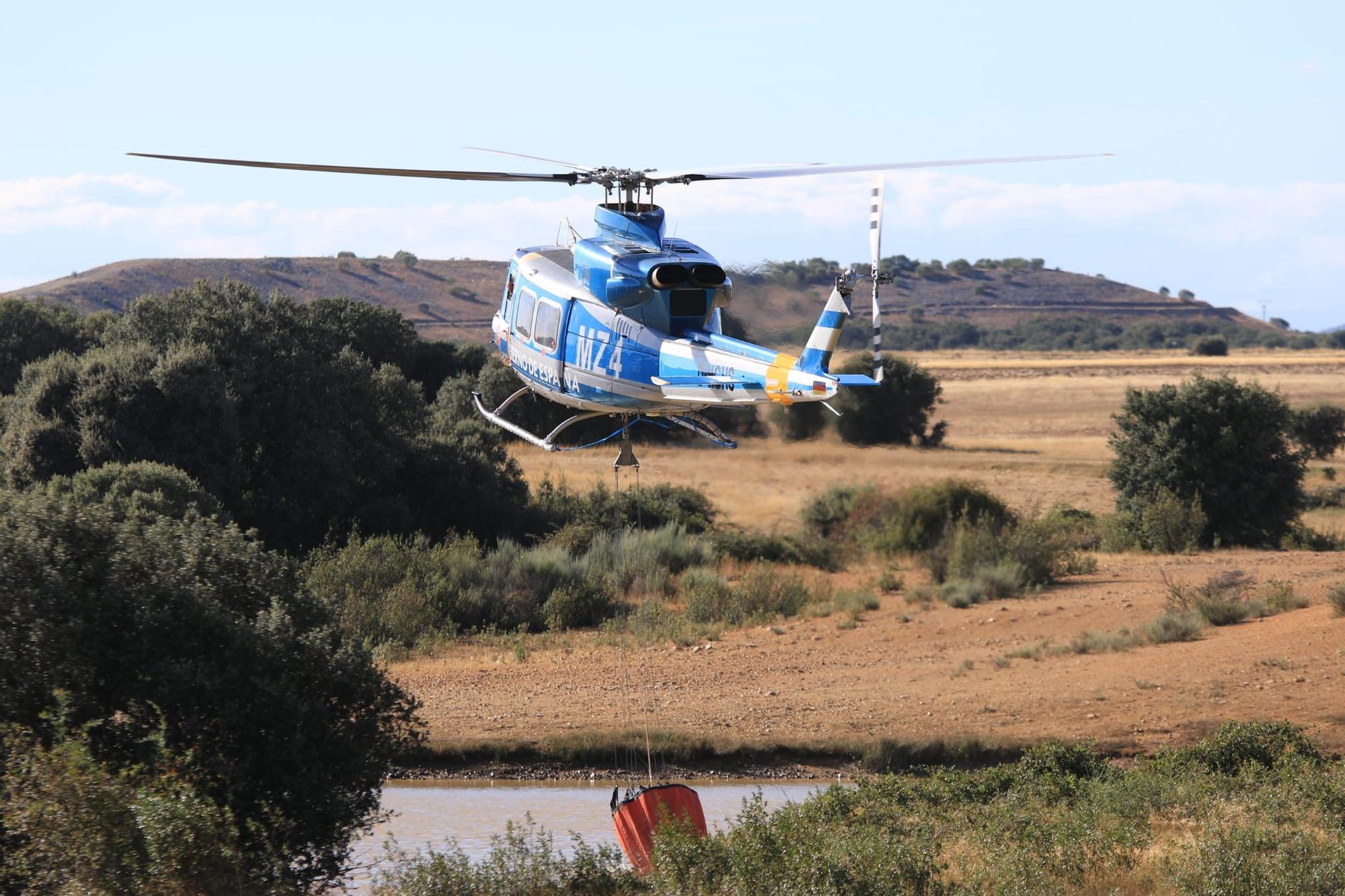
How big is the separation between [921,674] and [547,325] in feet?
50.9

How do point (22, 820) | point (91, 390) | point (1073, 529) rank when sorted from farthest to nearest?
point (1073, 529), point (91, 390), point (22, 820)

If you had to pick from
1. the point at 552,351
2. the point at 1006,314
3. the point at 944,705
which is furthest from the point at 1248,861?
the point at 1006,314

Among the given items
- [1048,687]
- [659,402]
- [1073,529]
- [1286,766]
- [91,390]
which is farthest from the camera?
[1073,529]

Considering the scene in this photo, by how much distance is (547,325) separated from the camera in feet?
59.6

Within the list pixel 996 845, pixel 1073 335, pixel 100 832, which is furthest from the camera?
pixel 1073 335

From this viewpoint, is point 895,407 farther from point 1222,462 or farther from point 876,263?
point 876,263

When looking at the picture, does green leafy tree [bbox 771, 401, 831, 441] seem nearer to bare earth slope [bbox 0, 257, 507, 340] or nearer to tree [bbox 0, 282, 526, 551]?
tree [bbox 0, 282, 526, 551]

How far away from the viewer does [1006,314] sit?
5989 inches

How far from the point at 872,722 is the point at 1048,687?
156 inches

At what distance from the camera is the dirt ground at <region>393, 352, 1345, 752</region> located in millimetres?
27078

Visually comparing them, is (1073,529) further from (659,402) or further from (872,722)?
(659,402)

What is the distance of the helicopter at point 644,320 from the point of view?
14.5 meters

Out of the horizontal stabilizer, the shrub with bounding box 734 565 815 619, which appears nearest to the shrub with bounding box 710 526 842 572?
the shrub with bounding box 734 565 815 619

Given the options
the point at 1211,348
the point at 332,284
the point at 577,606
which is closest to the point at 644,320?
the point at 577,606
